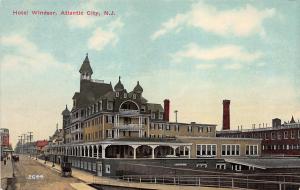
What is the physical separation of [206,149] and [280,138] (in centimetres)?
1617

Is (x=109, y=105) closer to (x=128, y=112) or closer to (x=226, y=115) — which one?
(x=128, y=112)

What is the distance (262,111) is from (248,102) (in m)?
1.55

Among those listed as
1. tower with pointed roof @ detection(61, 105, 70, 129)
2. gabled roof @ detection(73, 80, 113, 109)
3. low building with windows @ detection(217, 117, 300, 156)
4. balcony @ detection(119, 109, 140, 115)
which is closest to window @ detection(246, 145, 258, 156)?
low building with windows @ detection(217, 117, 300, 156)

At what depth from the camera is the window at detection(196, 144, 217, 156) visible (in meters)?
57.6

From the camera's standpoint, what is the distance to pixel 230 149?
60125 mm

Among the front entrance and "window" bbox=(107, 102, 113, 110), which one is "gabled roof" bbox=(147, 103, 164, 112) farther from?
the front entrance

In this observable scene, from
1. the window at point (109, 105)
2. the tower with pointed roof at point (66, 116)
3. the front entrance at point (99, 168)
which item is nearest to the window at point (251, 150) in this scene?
the window at point (109, 105)

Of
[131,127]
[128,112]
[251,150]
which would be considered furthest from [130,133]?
[251,150]

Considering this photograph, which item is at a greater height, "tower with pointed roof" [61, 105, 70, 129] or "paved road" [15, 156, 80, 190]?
"tower with pointed roof" [61, 105, 70, 129]

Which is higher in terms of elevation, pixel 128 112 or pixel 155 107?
pixel 155 107

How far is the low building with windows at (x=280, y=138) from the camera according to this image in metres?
63.2

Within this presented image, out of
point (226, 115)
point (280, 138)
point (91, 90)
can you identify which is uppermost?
point (91, 90)

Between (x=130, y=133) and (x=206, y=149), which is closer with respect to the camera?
(x=130, y=133)

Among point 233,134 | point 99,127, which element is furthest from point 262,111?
point 233,134
